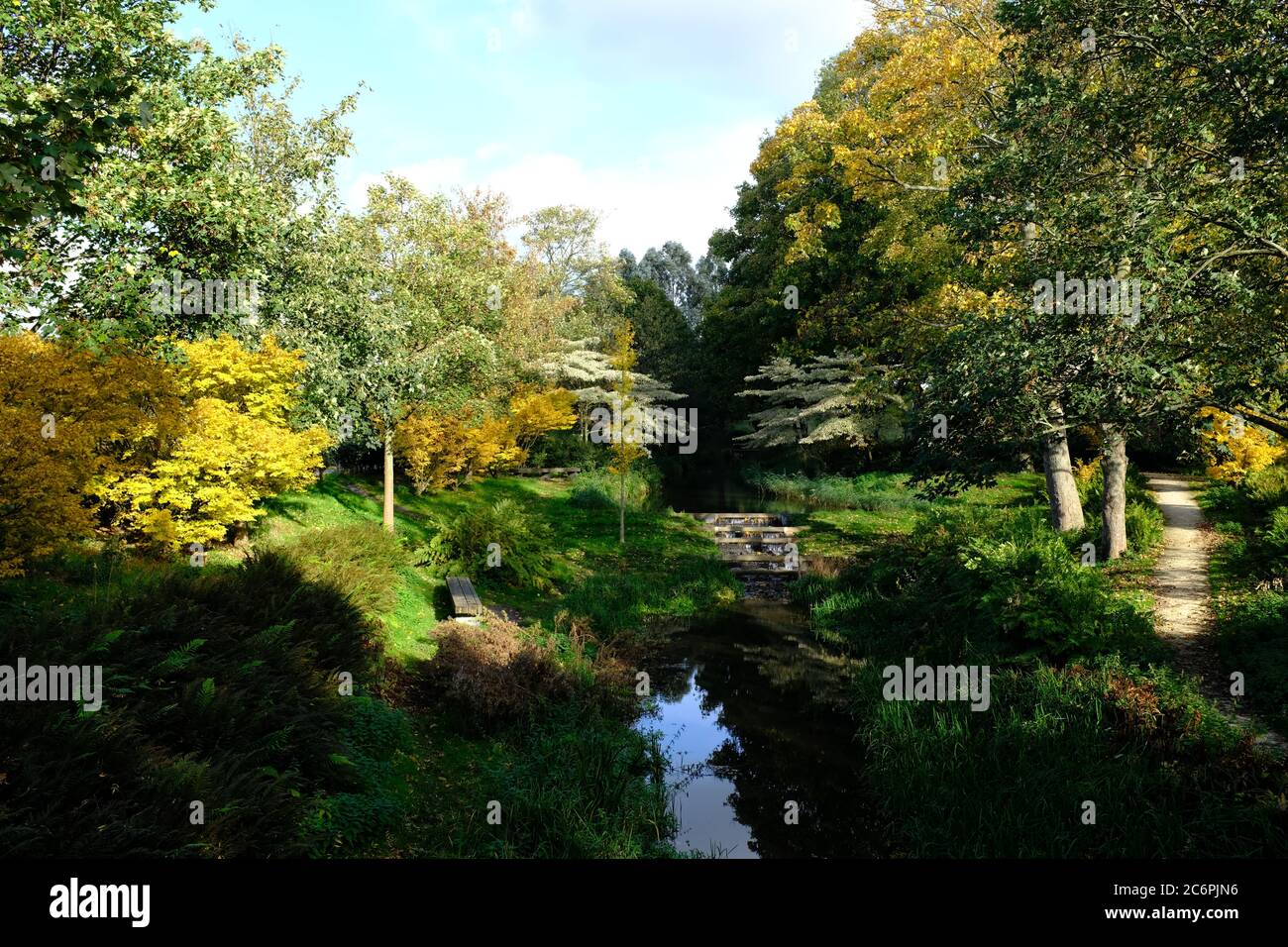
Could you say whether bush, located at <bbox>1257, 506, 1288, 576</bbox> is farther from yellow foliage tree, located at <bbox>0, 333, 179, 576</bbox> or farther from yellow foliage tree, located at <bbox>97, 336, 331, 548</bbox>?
yellow foliage tree, located at <bbox>0, 333, 179, 576</bbox>

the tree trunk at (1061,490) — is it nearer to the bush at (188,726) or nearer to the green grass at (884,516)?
the green grass at (884,516)

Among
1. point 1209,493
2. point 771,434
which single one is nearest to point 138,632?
point 1209,493

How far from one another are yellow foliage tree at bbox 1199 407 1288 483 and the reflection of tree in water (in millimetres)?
12510

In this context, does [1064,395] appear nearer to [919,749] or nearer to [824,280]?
[919,749]

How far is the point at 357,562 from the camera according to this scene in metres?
11.9

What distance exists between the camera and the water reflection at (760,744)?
779cm

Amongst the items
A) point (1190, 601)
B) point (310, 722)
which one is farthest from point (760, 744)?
point (1190, 601)

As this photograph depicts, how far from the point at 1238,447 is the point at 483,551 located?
19.3 m

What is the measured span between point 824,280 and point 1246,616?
85.0 feet

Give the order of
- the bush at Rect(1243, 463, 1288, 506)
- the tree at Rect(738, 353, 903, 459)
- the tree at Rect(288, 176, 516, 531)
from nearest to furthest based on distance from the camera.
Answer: the tree at Rect(288, 176, 516, 531) → the bush at Rect(1243, 463, 1288, 506) → the tree at Rect(738, 353, 903, 459)

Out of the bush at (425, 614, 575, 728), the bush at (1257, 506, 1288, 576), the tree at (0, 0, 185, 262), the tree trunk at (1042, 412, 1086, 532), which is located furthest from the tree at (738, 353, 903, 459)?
the tree at (0, 0, 185, 262)

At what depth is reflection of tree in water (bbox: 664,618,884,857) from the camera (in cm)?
781

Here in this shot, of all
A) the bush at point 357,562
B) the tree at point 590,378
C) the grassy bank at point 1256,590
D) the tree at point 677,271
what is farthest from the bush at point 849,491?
the tree at point 677,271

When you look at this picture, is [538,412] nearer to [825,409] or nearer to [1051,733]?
[825,409]
